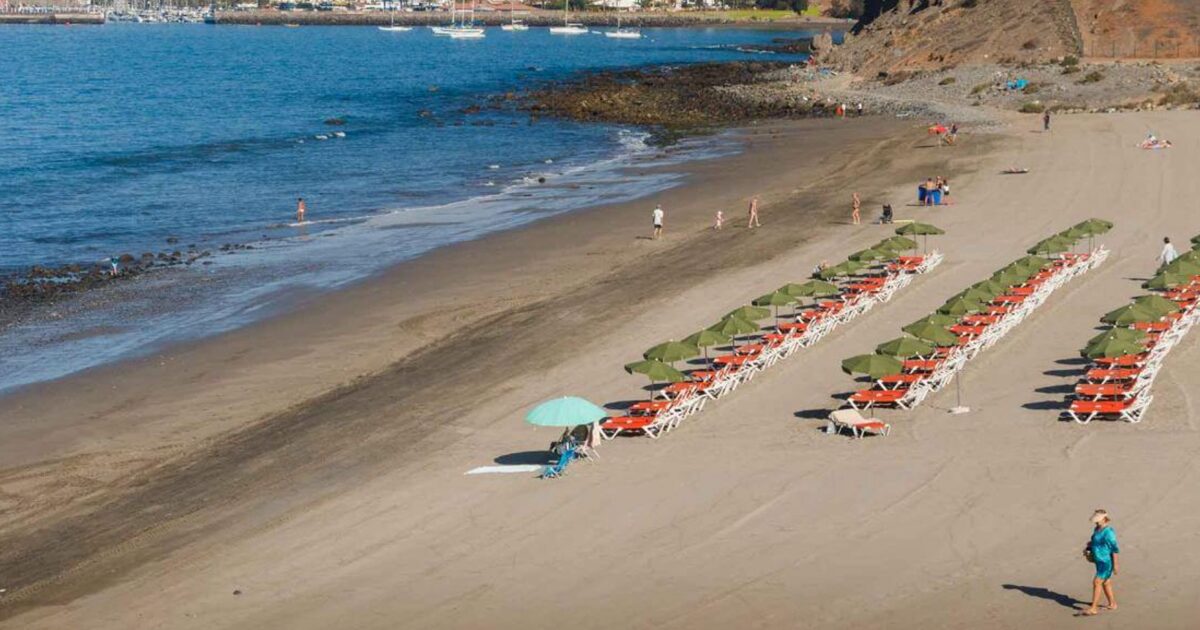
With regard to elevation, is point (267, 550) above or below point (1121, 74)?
below

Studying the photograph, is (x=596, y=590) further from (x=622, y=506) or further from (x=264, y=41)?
(x=264, y=41)

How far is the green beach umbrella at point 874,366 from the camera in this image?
23719mm

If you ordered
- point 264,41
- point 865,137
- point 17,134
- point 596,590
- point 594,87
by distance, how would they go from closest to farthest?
1. point 596,590
2. point 865,137
3. point 17,134
4. point 594,87
5. point 264,41

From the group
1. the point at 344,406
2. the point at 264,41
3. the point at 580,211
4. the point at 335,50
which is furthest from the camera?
the point at 264,41

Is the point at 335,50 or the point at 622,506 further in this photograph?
the point at 335,50

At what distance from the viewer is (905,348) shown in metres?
24.5

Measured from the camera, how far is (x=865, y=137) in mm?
63969

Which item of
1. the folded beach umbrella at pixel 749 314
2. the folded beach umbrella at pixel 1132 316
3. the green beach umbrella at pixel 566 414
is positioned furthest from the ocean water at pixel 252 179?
the folded beach umbrella at pixel 1132 316

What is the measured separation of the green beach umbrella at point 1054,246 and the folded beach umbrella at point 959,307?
6.25 m

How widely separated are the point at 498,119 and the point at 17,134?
2596 cm

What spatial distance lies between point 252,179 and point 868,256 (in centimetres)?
3403

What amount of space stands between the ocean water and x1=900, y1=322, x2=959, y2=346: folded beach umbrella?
1572cm

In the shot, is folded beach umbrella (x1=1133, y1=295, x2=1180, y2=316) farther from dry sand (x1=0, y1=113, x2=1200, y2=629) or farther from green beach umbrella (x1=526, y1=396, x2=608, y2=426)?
green beach umbrella (x1=526, y1=396, x2=608, y2=426)

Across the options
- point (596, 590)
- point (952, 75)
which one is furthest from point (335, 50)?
point (596, 590)
